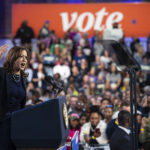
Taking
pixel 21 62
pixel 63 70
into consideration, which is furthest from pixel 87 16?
pixel 21 62

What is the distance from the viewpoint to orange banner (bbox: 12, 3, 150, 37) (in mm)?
15898

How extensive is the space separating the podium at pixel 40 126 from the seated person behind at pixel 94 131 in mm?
3286

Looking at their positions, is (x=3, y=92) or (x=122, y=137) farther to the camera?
(x=122, y=137)

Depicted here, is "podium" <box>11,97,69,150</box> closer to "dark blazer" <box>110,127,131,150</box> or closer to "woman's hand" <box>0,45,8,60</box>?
"woman's hand" <box>0,45,8,60</box>

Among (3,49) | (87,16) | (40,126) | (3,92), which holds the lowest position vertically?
(40,126)

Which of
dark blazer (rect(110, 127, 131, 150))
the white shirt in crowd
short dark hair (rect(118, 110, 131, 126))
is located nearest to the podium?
dark blazer (rect(110, 127, 131, 150))

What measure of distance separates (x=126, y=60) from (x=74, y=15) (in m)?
11.1

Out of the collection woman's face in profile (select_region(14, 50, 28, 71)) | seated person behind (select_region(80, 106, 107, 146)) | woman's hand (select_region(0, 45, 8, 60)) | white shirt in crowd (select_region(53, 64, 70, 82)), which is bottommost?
seated person behind (select_region(80, 106, 107, 146))

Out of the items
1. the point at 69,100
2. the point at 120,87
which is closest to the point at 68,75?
the point at 120,87

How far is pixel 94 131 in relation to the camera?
6.91 meters

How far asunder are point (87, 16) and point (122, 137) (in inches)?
430

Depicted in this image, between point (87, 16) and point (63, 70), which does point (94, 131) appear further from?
point (87, 16)

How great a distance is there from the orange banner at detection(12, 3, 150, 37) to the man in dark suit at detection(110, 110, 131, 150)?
1031cm

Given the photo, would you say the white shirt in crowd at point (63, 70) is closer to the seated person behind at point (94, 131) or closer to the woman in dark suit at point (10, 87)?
the seated person behind at point (94, 131)
